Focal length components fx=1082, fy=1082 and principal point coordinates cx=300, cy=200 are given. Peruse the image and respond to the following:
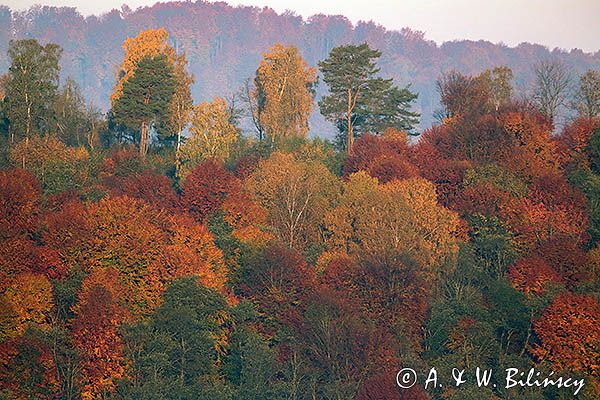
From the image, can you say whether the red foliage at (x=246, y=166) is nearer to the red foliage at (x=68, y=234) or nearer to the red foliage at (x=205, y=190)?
the red foliage at (x=205, y=190)

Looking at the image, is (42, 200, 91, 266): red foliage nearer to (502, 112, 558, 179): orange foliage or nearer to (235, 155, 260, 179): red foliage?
(235, 155, 260, 179): red foliage

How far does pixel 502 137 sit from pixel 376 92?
14.9 metres

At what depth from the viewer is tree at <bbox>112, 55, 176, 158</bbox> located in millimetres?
69875

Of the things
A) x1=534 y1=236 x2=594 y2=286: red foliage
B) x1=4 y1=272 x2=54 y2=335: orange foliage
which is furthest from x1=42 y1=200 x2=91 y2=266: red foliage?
x1=534 y1=236 x2=594 y2=286: red foliage

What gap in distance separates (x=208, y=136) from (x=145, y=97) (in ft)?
17.4

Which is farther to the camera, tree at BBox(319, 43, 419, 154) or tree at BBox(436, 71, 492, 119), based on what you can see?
tree at BBox(319, 43, 419, 154)

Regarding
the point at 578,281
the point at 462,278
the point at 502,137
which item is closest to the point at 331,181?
the point at 502,137

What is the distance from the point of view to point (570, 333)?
43906mm

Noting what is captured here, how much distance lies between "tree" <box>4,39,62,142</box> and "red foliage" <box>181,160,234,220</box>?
1333 centimetres

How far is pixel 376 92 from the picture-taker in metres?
78.0

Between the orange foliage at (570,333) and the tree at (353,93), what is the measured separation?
32470 mm

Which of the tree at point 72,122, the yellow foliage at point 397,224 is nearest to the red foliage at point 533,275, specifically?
the yellow foliage at point 397,224

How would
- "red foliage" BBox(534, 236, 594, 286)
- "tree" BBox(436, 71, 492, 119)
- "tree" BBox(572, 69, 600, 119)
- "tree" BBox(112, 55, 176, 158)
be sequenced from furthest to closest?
"tree" BBox(572, 69, 600, 119) < "tree" BBox(436, 71, 492, 119) < "tree" BBox(112, 55, 176, 158) < "red foliage" BBox(534, 236, 594, 286)

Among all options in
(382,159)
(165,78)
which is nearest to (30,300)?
(382,159)
